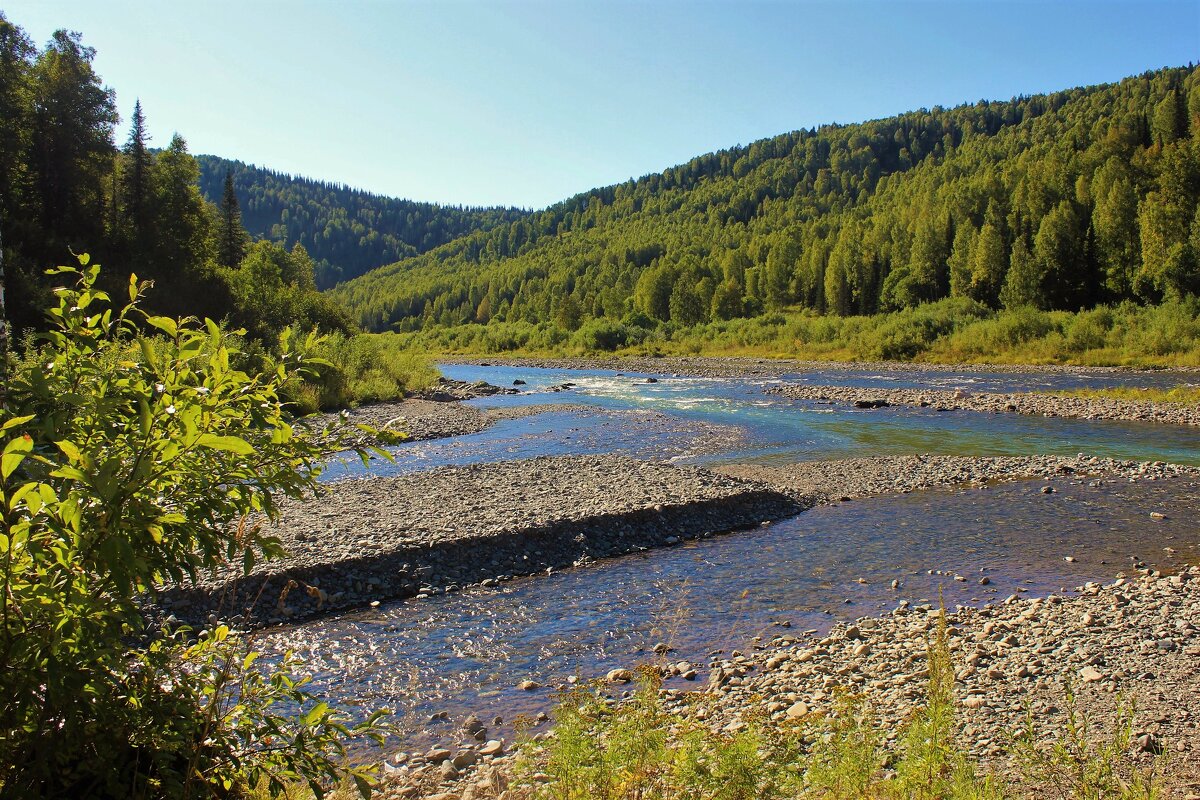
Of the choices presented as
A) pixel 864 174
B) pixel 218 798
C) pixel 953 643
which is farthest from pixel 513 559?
pixel 864 174

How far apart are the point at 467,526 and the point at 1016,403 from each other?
96.5 ft

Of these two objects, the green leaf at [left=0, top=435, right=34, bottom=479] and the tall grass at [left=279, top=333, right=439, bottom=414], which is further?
the tall grass at [left=279, top=333, right=439, bottom=414]

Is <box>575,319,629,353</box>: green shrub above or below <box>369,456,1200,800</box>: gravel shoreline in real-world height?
above

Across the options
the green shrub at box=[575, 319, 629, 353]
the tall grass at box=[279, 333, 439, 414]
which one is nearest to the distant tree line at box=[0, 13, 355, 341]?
the tall grass at box=[279, 333, 439, 414]

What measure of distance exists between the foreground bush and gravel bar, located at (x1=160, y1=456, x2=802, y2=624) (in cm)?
538

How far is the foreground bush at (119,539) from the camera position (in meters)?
2.61

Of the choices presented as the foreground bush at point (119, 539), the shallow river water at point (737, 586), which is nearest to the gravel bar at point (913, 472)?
the shallow river water at point (737, 586)

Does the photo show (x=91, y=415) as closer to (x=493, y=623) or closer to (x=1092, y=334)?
(x=493, y=623)

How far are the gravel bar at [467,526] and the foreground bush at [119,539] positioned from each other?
538 centimetres

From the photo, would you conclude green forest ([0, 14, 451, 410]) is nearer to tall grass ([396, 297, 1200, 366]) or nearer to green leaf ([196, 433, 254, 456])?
tall grass ([396, 297, 1200, 366])

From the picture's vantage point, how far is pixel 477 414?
34750 millimetres

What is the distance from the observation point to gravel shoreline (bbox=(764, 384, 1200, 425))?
29281 mm

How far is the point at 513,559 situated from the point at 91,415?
33.0 ft

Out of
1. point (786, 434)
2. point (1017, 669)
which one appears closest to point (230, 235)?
point (786, 434)
